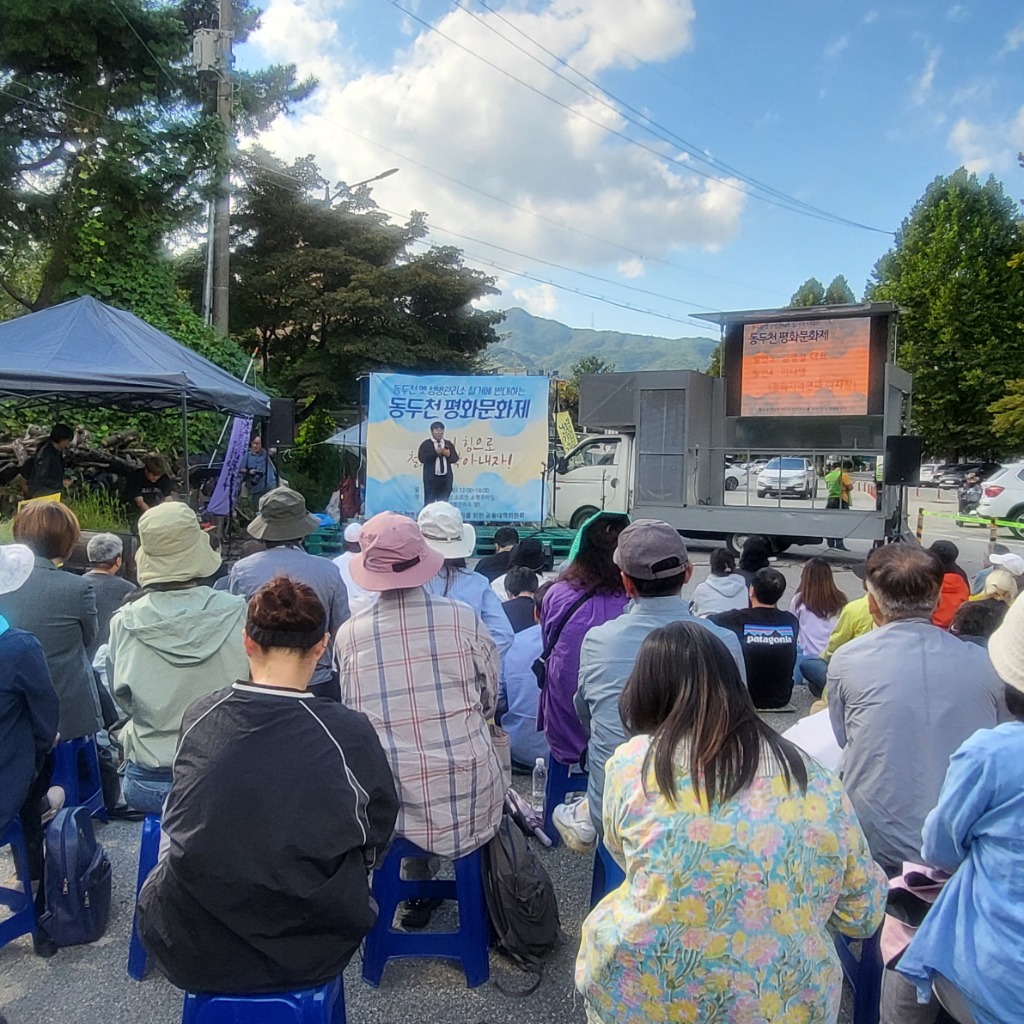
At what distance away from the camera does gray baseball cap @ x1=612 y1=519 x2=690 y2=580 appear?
8.76ft

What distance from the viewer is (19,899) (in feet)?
9.00

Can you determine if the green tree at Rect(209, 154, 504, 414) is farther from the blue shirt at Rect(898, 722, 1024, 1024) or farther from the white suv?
the blue shirt at Rect(898, 722, 1024, 1024)

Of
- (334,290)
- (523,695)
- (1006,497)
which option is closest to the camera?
(523,695)

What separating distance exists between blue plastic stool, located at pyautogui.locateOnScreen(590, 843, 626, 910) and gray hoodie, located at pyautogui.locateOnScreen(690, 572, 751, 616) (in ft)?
9.17

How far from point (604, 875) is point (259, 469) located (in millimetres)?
10656

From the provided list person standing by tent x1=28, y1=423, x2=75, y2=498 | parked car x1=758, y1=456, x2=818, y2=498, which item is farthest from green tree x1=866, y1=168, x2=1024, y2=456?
person standing by tent x1=28, y1=423, x2=75, y2=498

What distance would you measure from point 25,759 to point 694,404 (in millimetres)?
11086

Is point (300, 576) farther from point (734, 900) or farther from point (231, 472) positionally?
point (231, 472)

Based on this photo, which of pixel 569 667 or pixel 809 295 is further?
pixel 809 295

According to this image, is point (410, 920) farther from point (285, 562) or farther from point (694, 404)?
point (694, 404)

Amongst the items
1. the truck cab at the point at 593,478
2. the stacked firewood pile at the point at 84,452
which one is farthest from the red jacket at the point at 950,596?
the stacked firewood pile at the point at 84,452

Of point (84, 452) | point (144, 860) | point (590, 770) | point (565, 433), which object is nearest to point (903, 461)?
point (565, 433)


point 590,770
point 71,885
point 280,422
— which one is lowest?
point 71,885

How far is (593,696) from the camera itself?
8.88ft
